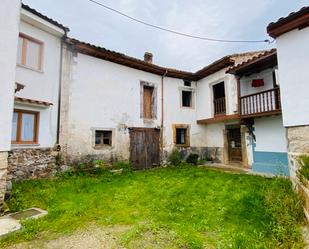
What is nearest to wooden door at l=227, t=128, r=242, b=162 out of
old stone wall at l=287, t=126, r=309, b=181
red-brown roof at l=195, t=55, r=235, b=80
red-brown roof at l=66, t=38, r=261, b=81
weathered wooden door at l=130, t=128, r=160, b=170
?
red-brown roof at l=195, t=55, r=235, b=80

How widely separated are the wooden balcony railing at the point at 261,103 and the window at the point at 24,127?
948 centimetres

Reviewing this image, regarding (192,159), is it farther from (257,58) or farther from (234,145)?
(257,58)

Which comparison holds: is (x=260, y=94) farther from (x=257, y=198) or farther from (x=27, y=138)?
(x=27, y=138)

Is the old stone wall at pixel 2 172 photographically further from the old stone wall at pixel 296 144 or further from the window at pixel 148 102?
the window at pixel 148 102

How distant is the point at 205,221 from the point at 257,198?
206 cm

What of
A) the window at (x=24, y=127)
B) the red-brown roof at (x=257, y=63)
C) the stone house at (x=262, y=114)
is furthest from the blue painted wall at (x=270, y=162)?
the window at (x=24, y=127)

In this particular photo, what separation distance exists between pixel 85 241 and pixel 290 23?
6721 millimetres

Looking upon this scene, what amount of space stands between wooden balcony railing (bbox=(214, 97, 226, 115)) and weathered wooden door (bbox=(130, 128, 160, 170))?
3961 millimetres

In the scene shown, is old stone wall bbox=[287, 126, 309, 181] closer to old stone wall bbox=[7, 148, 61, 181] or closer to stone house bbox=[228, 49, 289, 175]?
stone house bbox=[228, 49, 289, 175]

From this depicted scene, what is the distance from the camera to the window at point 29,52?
773cm

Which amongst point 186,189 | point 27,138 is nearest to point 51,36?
point 27,138

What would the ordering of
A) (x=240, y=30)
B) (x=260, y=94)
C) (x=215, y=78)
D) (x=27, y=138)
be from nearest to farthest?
1. (x=27, y=138)
2. (x=260, y=94)
3. (x=215, y=78)
4. (x=240, y=30)

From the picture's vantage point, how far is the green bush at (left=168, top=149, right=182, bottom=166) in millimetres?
12414

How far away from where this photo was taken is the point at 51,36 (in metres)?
8.68
